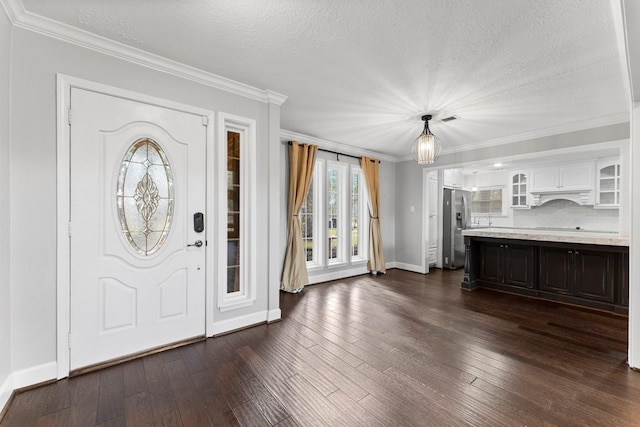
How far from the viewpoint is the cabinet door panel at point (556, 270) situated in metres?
3.94

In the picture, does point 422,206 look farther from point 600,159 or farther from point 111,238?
point 111,238

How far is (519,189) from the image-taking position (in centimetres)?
686

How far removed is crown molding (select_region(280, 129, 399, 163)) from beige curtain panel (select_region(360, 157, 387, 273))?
167mm

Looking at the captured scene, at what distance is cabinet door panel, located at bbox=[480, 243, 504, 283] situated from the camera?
15.1 feet

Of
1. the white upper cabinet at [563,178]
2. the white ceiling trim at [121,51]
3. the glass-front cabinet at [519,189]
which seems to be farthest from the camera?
the glass-front cabinet at [519,189]

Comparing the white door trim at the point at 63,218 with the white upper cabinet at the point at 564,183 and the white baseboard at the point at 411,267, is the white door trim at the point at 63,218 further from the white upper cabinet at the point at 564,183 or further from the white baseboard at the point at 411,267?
the white upper cabinet at the point at 564,183

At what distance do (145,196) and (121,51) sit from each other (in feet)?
3.87

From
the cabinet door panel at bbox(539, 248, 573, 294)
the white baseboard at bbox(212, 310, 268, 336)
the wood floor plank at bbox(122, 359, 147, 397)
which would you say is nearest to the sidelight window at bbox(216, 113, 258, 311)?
the white baseboard at bbox(212, 310, 268, 336)

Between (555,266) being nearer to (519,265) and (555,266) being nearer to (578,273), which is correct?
(578,273)

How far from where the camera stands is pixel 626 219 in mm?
3719

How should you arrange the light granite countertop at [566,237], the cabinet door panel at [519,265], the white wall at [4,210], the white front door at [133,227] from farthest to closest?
the cabinet door panel at [519,265] < the light granite countertop at [566,237] < the white front door at [133,227] < the white wall at [4,210]

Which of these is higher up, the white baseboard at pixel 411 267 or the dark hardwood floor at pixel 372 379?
the white baseboard at pixel 411 267

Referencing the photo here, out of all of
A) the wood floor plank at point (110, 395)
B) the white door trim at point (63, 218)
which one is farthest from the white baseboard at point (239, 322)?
the white door trim at point (63, 218)

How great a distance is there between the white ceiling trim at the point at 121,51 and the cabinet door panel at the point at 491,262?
411 cm
